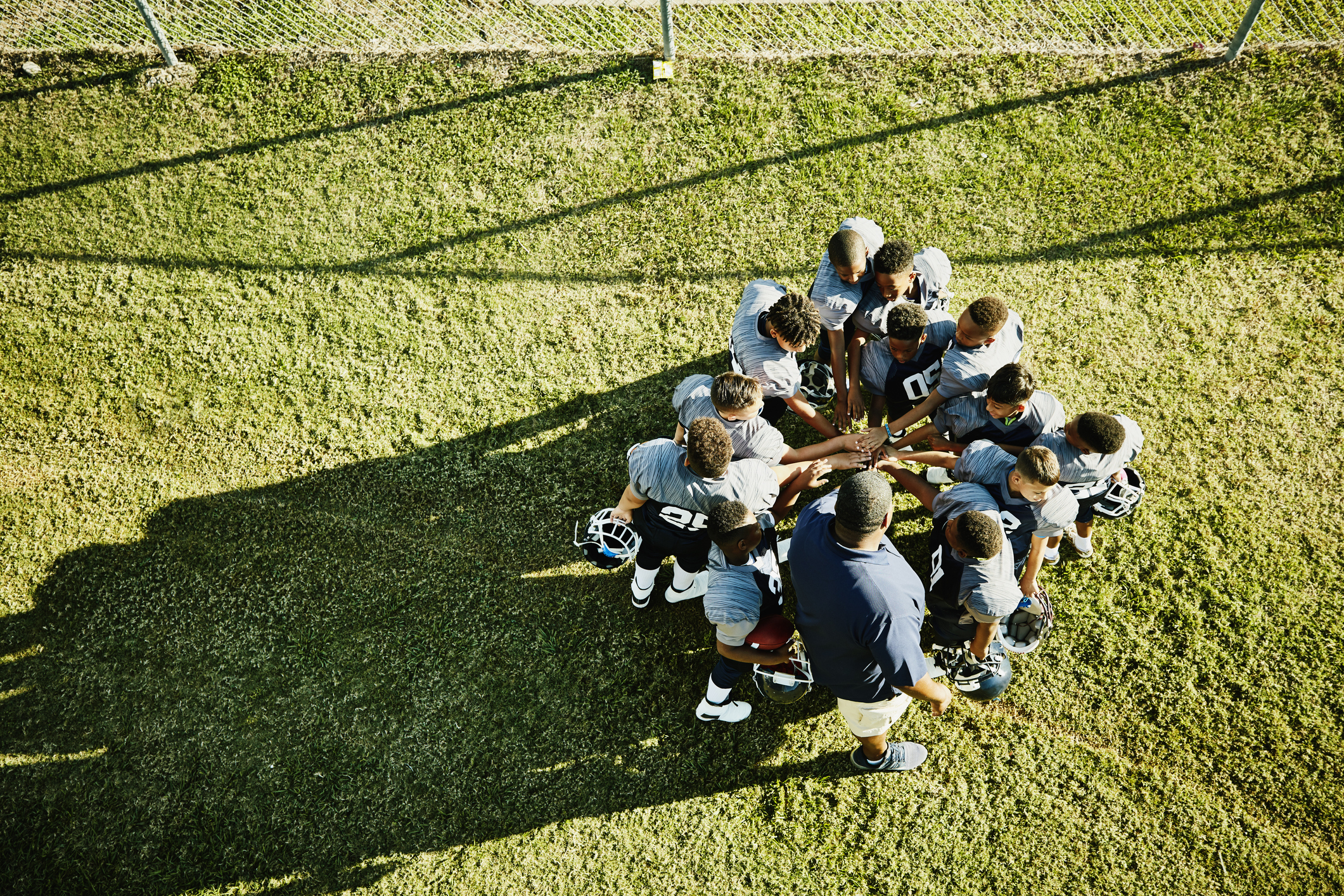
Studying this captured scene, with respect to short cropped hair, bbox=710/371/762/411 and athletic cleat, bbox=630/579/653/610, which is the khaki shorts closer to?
athletic cleat, bbox=630/579/653/610

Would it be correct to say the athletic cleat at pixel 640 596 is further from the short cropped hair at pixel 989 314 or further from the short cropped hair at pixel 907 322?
the short cropped hair at pixel 989 314

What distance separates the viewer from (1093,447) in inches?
159

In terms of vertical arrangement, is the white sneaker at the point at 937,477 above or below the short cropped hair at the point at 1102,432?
below

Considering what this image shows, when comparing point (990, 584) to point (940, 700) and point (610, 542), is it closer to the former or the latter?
point (940, 700)

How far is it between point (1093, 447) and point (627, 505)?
8.82 ft

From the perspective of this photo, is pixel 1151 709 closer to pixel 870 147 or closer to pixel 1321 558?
pixel 1321 558

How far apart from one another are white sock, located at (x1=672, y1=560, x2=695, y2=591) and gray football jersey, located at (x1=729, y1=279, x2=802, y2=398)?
1.34 meters

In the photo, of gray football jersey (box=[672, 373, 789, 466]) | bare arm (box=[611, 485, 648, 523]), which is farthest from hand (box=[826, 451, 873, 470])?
bare arm (box=[611, 485, 648, 523])

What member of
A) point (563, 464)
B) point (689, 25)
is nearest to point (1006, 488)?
point (563, 464)

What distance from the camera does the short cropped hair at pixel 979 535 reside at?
3629mm

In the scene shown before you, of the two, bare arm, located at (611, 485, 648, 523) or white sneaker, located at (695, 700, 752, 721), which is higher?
bare arm, located at (611, 485, 648, 523)

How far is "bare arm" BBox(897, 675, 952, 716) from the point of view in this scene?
12.0ft

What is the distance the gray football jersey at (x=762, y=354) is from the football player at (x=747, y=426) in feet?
0.63

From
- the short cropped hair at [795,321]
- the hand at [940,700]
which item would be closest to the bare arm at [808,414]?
the short cropped hair at [795,321]
